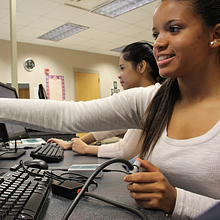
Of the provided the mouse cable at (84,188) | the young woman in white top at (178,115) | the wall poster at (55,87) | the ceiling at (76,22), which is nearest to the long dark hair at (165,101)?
the young woman in white top at (178,115)

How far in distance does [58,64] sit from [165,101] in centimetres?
508

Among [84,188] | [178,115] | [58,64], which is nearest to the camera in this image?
[84,188]

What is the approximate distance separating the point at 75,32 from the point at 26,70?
1374 millimetres

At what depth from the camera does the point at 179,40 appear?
0.66 m

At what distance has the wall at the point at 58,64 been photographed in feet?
15.3

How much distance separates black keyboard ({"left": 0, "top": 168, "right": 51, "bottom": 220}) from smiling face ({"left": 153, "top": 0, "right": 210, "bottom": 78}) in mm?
495

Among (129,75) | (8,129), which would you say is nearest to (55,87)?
(129,75)

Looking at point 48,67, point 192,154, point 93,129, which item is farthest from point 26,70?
point 192,154

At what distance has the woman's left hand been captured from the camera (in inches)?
20.6

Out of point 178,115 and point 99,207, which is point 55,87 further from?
point 99,207

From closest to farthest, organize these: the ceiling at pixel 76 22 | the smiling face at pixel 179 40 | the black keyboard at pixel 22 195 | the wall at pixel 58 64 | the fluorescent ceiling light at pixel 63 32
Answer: the black keyboard at pixel 22 195 → the smiling face at pixel 179 40 → the ceiling at pixel 76 22 → the fluorescent ceiling light at pixel 63 32 → the wall at pixel 58 64

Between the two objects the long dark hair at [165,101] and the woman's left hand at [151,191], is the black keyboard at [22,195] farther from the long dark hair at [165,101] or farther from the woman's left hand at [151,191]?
the long dark hair at [165,101]

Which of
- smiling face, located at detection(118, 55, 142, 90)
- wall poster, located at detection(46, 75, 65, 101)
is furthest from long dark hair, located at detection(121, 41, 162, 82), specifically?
wall poster, located at detection(46, 75, 65, 101)

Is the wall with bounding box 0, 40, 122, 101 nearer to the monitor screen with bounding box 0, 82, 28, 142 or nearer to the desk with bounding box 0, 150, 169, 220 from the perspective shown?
the monitor screen with bounding box 0, 82, 28, 142
